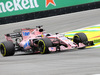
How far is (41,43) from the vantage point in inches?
513

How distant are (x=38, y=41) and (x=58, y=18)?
34.2ft

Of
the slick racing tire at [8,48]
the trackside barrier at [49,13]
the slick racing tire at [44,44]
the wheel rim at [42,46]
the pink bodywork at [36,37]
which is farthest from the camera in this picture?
the trackside barrier at [49,13]

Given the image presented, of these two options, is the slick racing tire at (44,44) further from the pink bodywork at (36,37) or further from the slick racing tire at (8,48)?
the slick racing tire at (8,48)

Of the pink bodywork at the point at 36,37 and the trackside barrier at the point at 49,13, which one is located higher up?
the trackside barrier at the point at 49,13

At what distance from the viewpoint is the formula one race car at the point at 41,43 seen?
1291 centimetres

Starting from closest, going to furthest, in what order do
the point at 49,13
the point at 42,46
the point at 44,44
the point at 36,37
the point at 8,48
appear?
1. the point at 44,44
2. the point at 42,46
3. the point at 8,48
4. the point at 36,37
5. the point at 49,13

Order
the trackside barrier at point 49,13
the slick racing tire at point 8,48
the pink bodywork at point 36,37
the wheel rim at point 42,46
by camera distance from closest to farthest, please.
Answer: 1. the wheel rim at point 42,46
2. the pink bodywork at point 36,37
3. the slick racing tire at point 8,48
4. the trackside barrier at point 49,13

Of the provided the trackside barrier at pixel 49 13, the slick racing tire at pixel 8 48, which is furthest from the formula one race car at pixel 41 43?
the trackside barrier at pixel 49 13

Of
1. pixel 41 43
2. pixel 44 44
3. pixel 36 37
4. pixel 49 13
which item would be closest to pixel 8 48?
pixel 36 37

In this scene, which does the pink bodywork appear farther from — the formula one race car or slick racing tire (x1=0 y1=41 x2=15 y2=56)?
slick racing tire (x1=0 y1=41 x2=15 y2=56)

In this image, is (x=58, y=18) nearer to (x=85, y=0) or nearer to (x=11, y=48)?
(x=85, y=0)

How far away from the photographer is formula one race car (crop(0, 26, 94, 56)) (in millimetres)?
12914

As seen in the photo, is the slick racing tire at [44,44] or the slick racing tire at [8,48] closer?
the slick racing tire at [44,44]

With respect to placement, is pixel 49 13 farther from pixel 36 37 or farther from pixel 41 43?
pixel 41 43
